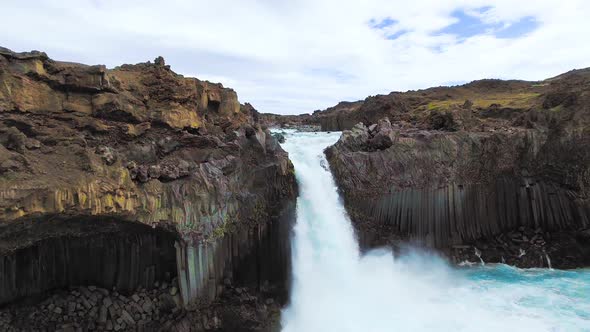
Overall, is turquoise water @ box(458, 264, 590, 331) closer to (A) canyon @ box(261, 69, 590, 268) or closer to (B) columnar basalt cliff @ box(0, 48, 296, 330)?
(A) canyon @ box(261, 69, 590, 268)

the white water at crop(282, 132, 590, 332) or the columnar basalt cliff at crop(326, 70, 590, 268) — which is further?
the columnar basalt cliff at crop(326, 70, 590, 268)

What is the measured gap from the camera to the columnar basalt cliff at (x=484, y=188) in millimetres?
20312

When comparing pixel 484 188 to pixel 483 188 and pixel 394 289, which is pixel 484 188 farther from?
pixel 394 289

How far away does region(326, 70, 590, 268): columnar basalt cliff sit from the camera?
20.3 meters

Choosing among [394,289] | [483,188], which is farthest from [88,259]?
[483,188]

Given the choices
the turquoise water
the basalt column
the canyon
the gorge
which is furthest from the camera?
the canyon

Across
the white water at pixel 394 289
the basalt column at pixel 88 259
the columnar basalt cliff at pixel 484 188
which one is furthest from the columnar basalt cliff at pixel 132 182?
the columnar basalt cliff at pixel 484 188

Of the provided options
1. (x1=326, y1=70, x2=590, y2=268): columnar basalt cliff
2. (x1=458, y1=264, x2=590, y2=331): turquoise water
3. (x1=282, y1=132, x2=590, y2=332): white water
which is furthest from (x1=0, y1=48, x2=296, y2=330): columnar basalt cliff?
(x1=458, y1=264, x2=590, y2=331): turquoise water

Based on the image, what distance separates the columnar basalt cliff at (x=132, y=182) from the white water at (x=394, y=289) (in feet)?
4.78

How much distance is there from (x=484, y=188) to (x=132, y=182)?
17.8 meters

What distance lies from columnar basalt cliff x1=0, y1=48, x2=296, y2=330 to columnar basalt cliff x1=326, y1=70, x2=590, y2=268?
5.08 metres

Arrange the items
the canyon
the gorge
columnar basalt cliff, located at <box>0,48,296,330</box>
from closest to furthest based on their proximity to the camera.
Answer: columnar basalt cliff, located at <box>0,48,296,330</box>
the gorge
the canyon

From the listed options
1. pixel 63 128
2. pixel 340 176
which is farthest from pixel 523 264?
pixel 63 128

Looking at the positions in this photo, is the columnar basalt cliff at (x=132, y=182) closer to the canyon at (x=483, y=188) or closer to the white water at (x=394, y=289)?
the white water at (x=394, y=289)
